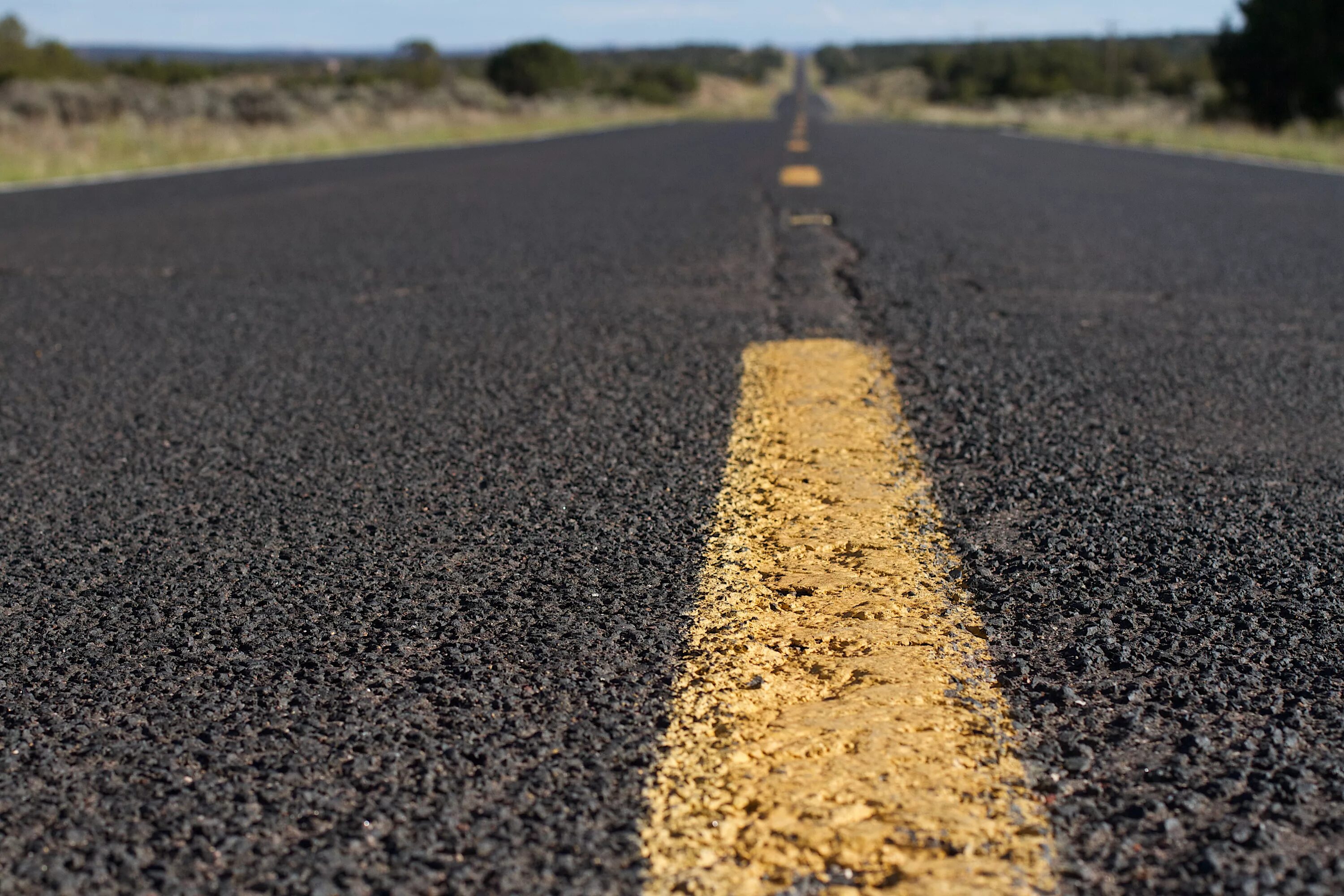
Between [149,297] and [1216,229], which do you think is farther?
[1216,229]

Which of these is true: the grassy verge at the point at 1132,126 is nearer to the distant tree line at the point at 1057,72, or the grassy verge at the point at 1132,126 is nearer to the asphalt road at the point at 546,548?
the distant tree line at the point at 1057,72

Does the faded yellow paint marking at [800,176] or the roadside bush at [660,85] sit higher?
the roadside bush at [660,85]

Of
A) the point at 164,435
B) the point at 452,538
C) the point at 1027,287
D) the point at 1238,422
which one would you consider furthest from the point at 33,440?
the point at 1027,287

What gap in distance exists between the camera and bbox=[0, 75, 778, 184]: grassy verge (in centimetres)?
1147

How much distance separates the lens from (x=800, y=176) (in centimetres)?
914

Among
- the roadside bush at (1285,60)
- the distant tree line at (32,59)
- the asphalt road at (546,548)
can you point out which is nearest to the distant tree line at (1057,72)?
the roadside bush at (1285,60)

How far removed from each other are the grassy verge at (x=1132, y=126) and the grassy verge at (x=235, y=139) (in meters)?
8.99

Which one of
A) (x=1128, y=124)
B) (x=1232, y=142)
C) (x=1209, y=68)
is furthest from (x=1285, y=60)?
(x=1209, y=68)

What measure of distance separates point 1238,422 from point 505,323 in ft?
6.53

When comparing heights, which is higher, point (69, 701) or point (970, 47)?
point (970, 47)

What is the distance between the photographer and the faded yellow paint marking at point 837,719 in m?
1.00

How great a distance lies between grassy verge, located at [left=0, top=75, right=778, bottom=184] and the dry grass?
9106 millimetres

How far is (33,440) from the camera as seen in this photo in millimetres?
2406

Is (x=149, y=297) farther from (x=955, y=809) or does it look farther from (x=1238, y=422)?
(x=955, y=809)
